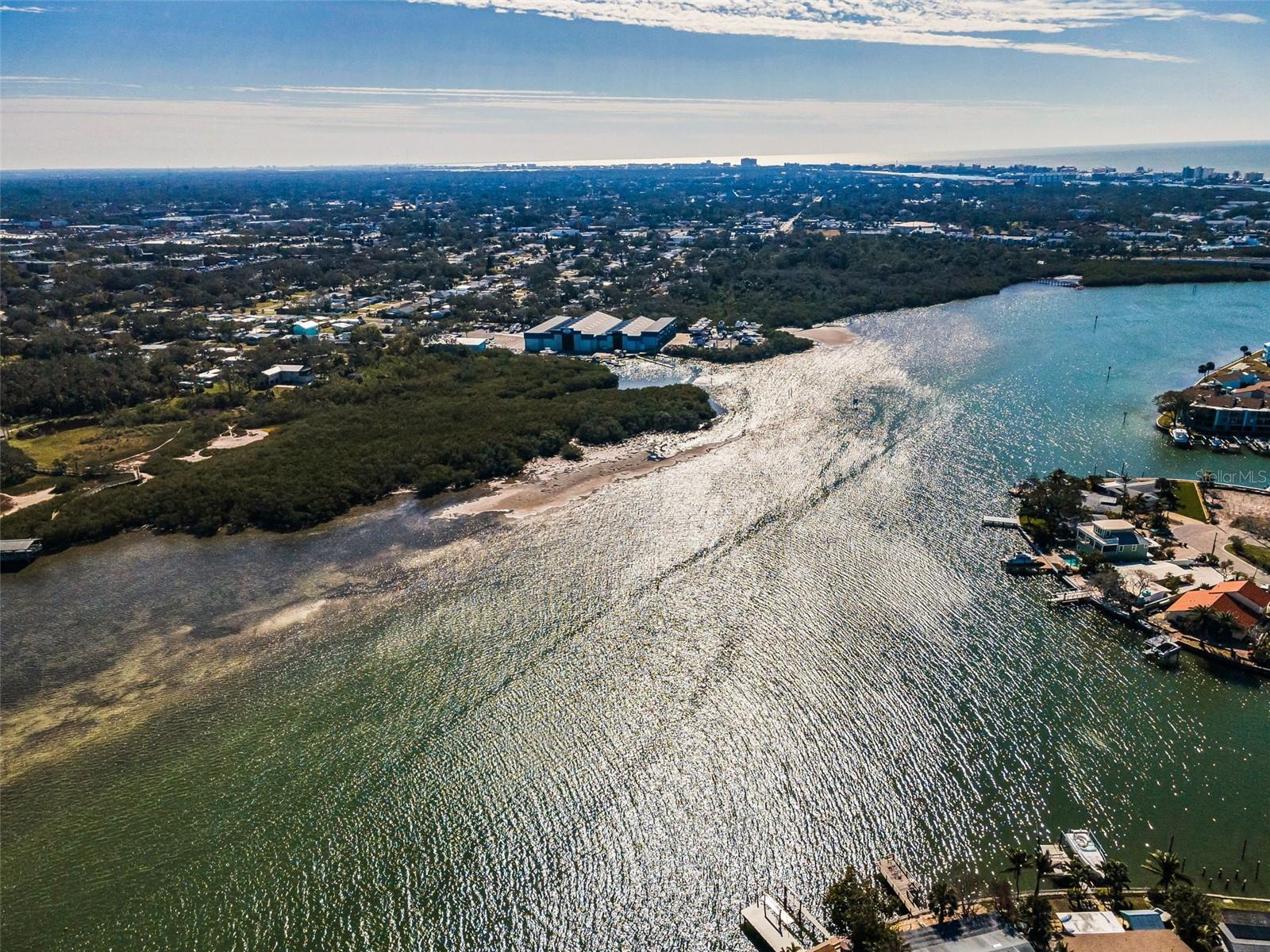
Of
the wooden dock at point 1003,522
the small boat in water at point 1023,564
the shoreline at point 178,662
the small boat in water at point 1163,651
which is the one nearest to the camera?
the shoreline at point 178,662

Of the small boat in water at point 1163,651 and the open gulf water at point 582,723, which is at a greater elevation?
the small boat in water at point 1163,651

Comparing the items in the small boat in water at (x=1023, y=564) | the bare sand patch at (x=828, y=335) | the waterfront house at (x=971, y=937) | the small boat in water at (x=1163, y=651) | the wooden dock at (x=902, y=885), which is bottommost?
the wooden dock at (x=902, y=885)

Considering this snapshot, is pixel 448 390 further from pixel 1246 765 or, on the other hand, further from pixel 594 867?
pixel 1246 765

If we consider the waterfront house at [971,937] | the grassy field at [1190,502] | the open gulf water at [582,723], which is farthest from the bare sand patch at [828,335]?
the waterfront house at [971,937]

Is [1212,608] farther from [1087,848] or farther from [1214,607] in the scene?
[1087,848]

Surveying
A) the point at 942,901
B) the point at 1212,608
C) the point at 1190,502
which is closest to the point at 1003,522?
the point at 1190,502

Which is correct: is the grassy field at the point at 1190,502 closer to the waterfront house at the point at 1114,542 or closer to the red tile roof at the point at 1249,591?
the waterfront house at the point at 1114,542

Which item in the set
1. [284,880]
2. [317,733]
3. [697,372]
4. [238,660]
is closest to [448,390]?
[697,372]
